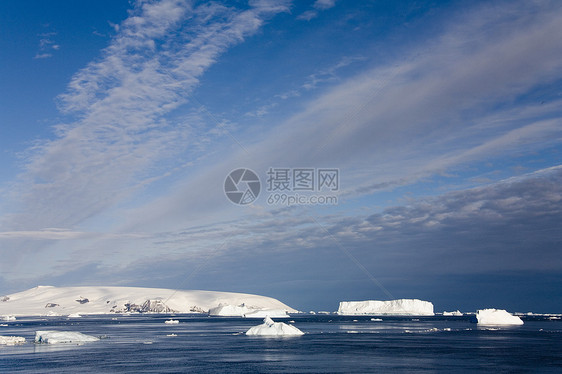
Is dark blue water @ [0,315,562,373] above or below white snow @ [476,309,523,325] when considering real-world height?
below

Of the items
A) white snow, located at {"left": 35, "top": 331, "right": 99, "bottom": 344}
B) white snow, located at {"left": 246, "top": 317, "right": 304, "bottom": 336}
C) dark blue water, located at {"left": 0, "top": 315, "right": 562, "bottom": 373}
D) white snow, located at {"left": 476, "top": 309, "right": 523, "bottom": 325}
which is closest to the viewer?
dark blue water, located at {"left": 0, "top": 315, "right": 562, "bottom": 373}

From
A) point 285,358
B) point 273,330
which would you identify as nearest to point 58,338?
point 273,330

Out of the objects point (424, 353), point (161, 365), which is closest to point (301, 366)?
point (161, 365)

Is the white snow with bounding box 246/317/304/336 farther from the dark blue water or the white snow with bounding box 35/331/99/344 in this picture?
the white snow with bounding box 35/331/99/344

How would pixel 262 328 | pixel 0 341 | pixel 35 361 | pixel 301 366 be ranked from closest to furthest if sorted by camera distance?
pixel 301 366 → pixel 35 361 → pixel 0 341 → pixel 262 328

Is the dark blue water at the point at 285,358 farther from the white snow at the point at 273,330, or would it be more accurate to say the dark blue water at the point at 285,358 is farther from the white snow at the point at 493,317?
the white snow at the point at 493,317

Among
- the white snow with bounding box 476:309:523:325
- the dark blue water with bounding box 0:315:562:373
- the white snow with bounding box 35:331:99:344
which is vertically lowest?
the dark blue water with bounding box 0:315:562:373

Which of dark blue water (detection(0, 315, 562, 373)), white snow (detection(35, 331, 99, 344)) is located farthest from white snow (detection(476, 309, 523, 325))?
white snow (detection(35, 331, 99, 344))

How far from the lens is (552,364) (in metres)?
41.0

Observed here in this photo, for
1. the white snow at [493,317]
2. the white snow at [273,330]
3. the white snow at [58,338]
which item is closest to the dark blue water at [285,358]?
the white snow at [58,338]

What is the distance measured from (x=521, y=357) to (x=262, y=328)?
149ft

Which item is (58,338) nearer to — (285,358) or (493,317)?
(285,358)

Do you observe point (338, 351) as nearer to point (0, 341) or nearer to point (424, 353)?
point (424, 353)

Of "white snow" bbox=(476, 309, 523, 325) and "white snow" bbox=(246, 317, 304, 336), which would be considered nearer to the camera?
"white snow" bbox=(246, 317, 304, 336)
